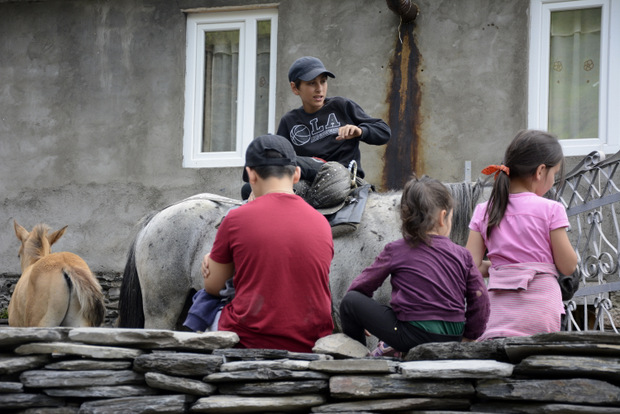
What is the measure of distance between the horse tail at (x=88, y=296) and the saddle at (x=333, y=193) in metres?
2.89

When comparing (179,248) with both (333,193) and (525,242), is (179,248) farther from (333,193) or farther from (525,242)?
(525,242)

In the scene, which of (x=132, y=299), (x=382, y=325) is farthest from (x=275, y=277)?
(x=132, y=299)

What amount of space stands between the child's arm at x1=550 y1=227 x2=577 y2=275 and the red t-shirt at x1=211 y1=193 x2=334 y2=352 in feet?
3.81

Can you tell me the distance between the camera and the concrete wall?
29.8 ft

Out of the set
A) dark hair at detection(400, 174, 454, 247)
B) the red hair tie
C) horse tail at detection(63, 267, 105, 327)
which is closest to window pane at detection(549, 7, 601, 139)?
the red hair tie

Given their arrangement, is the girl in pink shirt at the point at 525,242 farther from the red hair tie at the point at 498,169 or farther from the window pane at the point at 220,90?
the window pane at the point at 220,90

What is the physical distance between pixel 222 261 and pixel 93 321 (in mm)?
3677

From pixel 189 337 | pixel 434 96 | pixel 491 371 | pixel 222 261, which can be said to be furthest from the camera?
pixel 434 96

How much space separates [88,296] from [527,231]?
15.3ft

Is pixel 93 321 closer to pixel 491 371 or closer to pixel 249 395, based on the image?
pixel 249 395

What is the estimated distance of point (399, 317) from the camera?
3.95m

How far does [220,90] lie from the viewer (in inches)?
399

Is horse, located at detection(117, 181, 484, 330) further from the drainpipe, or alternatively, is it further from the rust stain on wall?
the drainpipe

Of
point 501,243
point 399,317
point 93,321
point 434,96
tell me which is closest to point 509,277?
point 501,243
